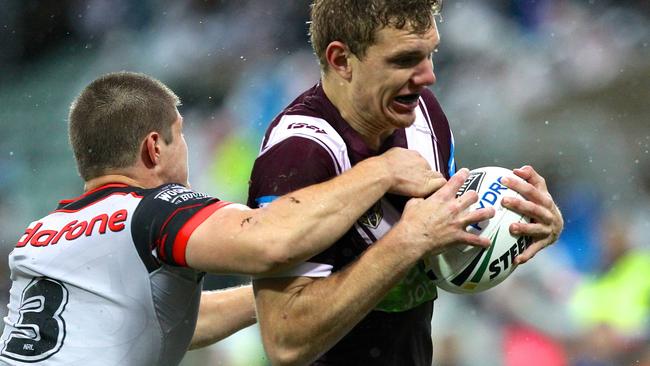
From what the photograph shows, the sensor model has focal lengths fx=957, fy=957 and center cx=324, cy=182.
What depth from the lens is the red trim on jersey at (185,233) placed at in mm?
3207

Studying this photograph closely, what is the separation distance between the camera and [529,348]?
275 inches

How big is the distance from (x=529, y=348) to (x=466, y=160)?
1.61 m

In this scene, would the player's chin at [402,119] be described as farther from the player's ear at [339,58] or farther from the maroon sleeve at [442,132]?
the maroon sleeve at [442,132]

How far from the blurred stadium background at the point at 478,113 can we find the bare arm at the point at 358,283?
13.4ft

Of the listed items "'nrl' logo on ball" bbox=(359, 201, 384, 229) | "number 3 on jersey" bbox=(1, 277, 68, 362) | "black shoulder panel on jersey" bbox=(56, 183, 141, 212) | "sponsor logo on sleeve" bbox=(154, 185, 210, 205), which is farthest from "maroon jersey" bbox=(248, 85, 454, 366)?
"number 3 on jersey" bbox=(1, 277, 68, 362)

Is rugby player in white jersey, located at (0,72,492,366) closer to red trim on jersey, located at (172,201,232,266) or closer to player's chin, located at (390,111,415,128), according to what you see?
red trim on jersey, located at (172,201,232,266)

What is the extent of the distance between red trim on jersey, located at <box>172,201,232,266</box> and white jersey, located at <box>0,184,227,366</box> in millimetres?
65

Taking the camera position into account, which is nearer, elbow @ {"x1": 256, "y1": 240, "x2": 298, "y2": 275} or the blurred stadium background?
elbow @ {"x1": 256, "y1": 240, "x2": 298, "y2": 275}

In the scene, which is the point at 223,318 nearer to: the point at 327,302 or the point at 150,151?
the point at 150,151

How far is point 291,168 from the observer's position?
127 inches

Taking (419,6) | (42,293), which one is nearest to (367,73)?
(419,6)

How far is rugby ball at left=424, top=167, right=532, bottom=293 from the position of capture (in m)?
3.36

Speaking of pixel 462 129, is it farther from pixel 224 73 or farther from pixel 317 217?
pixel 317 217

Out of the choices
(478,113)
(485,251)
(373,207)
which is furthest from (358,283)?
(478,113)
